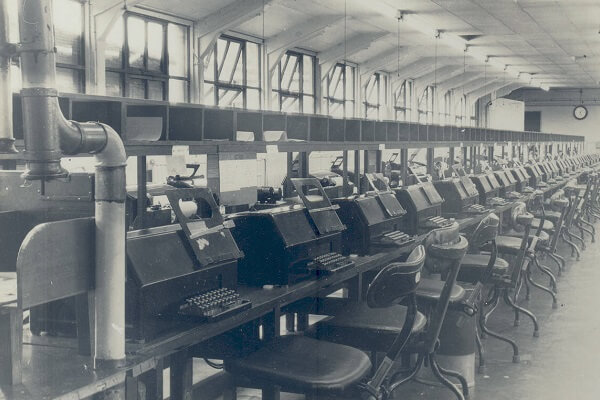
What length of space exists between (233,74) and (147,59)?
6.98ft

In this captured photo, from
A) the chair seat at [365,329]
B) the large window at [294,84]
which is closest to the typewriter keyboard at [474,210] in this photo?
the chair seat at [365,329]

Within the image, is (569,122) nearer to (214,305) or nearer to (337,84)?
(337,84)

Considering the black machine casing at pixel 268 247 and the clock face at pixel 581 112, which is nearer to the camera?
the black machine casing at pixel 268 247

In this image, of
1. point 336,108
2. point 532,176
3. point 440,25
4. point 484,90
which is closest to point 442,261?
point 532,176

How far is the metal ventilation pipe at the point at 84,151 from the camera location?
1.63 metres

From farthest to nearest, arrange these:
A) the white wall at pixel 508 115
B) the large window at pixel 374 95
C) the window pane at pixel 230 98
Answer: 1. the white wall at pixel 508 115
2. the large window at pixel 374 95
3. the window pane at pixel 230 98

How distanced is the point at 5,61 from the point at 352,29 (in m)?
10.7

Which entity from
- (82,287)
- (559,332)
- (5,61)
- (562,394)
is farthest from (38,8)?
(559,332)

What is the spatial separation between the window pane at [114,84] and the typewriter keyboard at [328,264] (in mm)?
6298

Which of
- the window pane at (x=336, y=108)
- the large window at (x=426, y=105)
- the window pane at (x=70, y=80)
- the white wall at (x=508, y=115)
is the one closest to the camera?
the window pane at (x=70, y=80)

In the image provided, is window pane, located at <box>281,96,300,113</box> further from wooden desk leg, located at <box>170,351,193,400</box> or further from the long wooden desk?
wooden desk leg, located at <box>170,351,193,400</box>

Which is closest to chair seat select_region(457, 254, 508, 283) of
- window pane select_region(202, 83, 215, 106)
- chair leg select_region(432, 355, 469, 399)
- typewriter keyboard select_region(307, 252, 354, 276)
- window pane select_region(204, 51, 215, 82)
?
chair leg select_region(432, 355, 469, 399)

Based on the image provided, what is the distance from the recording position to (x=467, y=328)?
3416mm

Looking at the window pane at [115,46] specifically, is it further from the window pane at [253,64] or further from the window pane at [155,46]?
the window pane at [253,64]
